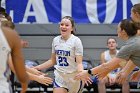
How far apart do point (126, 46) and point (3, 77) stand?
217 cm

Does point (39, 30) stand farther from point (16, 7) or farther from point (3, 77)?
point (3, 77)

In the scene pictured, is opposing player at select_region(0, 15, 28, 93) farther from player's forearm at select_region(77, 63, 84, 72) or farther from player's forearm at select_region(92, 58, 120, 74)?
player's forearm at select_region(77, 63, 84, 72)

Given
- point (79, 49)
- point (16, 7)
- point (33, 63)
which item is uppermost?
point (16, 7)

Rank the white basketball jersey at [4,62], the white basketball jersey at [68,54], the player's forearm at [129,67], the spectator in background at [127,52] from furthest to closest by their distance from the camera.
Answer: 1. the white basketball jersey at [68,54]
2. the player's forearm at [129,67]
3. the spectator in background at [127,52]
4. the white basketball jersey at [4,62]

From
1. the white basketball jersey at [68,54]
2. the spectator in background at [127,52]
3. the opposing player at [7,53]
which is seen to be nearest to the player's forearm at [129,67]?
the spectator in background at [127,52]

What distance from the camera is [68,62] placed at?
261 inches

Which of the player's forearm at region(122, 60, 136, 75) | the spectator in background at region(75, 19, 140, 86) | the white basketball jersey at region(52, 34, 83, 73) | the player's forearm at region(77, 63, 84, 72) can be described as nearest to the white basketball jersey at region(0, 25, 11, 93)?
the spectator in background at region(75, 19, 140, 86)

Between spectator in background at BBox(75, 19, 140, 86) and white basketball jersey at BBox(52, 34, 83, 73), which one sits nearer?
spectator in background at BBox(75, 19, 140, 86)

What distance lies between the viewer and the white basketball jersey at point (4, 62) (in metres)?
2.91

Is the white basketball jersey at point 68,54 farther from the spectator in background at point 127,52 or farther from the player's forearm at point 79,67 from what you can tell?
the spectator in background at point 127,52

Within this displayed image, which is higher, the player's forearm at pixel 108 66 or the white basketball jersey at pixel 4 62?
the white basketball jersey at pixel 4 62

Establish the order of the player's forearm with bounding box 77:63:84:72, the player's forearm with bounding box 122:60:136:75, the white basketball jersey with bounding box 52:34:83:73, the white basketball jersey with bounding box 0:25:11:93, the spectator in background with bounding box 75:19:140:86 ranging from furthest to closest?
the white basketball jersey with bounding box 52:34:83:73
the player's forearm with bounding box 77:63:84:72
the player's forearm with bounding box 122:60:136:75
the spectator in background with bounding box 75:19:140:86
the white basketball jersey with bounding box 0:25:11:93

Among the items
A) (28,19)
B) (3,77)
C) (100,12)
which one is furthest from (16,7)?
(3,77)

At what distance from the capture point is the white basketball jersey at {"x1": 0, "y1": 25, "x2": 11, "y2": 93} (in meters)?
2.91
